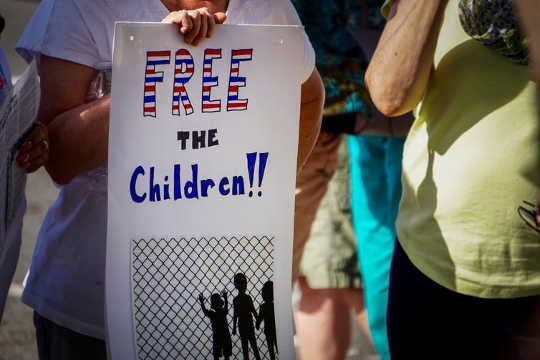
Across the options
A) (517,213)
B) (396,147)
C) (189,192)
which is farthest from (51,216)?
(396,147)

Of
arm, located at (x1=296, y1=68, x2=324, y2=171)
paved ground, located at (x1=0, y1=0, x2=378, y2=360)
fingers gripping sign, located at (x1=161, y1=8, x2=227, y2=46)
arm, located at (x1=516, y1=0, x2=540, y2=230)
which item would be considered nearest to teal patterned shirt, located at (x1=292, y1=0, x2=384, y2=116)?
arm, located at (x1=296, y1=68, x2=324, y2=171)

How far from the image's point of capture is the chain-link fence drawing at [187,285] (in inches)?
50.9

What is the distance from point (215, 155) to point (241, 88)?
0.13 m

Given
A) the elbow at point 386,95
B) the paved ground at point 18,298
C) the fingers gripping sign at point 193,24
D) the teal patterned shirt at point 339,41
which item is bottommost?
the paved ground at point 18,298

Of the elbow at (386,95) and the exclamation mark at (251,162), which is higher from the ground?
the elbow at (386,95)

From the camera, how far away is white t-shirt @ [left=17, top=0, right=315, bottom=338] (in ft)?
4.41

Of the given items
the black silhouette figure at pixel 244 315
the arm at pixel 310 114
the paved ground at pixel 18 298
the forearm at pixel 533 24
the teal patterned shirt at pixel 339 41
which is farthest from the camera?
the paved ground at pixel 18 298

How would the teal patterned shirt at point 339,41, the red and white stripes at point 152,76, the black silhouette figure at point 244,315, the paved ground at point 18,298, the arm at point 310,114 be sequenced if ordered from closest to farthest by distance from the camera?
the red and white stripes at point 152,76
the black silhouette figure at point 244,315
the arm at point 310,114
the teal patterned shirt at point 339,41
the paved ground at point 18,298

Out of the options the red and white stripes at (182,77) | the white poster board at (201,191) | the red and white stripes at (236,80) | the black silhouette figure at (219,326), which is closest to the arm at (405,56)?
the white poster board at (201,191)

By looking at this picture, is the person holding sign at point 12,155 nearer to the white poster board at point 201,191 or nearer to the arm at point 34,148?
the arm at point 34,148

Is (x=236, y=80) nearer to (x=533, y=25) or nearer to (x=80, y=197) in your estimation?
(x=80, y=197)

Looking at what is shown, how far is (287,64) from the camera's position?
1348mm

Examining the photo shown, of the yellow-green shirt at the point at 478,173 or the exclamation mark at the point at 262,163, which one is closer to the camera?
the exclamation mark at the point at 262,163

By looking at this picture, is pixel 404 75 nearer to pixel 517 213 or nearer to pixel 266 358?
pixel 517 213
